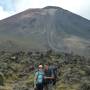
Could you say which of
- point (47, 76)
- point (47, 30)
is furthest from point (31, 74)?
point (47, 30)

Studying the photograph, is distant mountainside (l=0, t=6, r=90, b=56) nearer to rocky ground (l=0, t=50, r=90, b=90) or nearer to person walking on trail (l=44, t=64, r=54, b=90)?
rocky ground (l=0, t=50, r=90, b=90)

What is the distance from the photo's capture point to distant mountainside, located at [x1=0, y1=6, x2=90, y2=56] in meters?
122

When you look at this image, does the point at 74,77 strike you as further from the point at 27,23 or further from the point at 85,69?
the point at 27,23

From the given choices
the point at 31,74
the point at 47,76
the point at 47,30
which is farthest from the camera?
the point at 47,30

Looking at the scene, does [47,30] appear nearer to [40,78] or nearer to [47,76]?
A: [47,76]

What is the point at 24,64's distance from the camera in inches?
1524

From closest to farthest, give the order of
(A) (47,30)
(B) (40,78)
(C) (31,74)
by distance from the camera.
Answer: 1. (B) (40,78)
2. (C) (31,74)
3. (A) (47,30)

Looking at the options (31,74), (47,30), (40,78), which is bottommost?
(31,74)

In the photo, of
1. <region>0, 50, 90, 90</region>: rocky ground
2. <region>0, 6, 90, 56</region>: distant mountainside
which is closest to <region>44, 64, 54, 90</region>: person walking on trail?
<region>0, 50, 90, 90</region>: rocky ground

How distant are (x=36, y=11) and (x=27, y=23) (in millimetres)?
23860

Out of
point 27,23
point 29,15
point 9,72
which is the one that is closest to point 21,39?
point 27,23

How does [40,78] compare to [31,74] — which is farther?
[31,74]

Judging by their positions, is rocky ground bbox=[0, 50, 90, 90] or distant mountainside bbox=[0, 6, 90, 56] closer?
rocky ground bbox=[0, 50, 90, 90]

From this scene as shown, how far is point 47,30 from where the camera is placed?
451 feet
